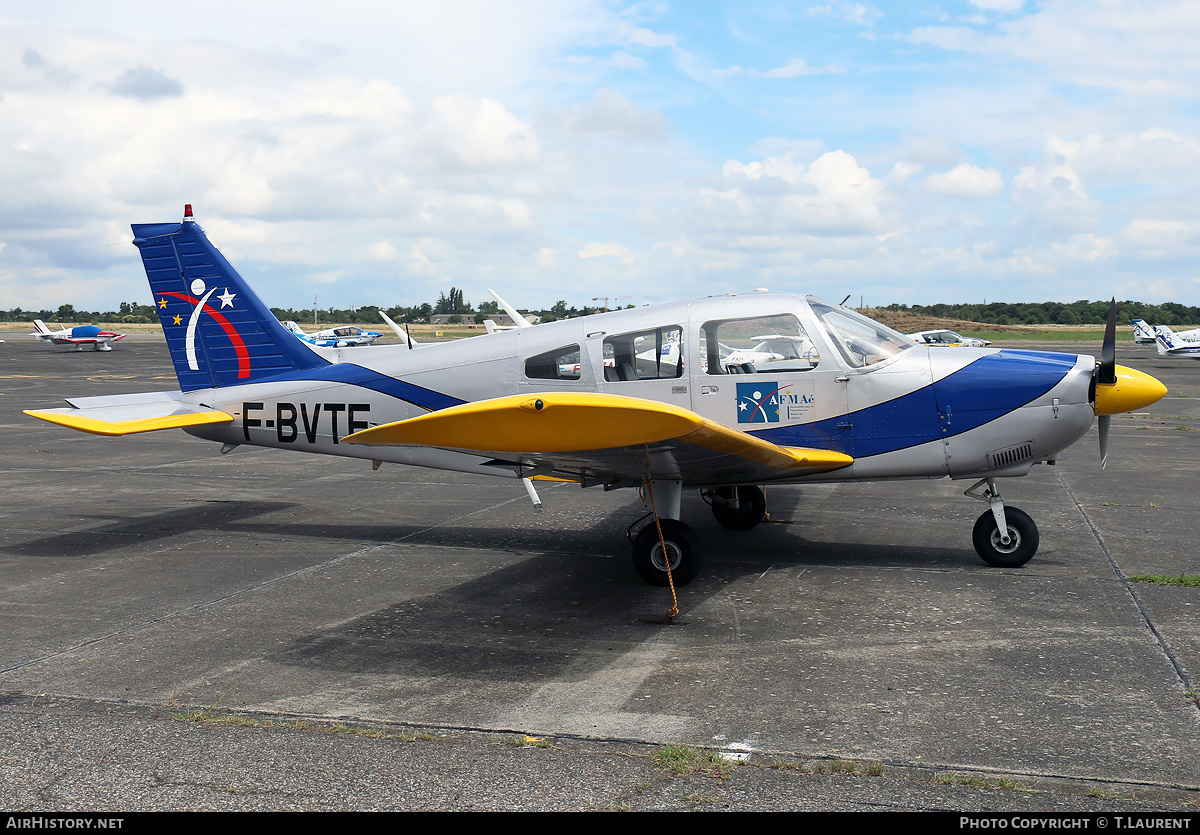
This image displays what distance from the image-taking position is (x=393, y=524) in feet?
31.1

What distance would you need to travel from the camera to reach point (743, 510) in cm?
893

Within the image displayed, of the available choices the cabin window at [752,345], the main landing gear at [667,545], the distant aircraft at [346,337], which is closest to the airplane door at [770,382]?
the cabin window at [752,345]

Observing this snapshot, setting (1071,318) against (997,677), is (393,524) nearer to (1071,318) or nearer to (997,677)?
(997,677)

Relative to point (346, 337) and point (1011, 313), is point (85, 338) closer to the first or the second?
point (346, 337)

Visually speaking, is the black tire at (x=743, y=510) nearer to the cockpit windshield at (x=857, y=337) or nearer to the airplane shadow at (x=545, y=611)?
the airplane shadow at (x=545, y=611)

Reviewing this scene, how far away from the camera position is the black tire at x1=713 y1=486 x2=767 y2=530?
8.87 metres

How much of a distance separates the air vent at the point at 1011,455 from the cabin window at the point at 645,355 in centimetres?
255

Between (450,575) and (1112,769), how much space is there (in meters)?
4.93

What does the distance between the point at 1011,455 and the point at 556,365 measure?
3.73 metres

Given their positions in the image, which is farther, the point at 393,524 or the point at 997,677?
the point at 393,524

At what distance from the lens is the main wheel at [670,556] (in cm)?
679

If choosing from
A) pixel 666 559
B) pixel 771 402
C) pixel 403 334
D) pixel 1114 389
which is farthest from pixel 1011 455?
pixel 403 334

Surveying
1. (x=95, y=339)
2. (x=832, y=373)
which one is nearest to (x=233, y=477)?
(x=832, y=373)

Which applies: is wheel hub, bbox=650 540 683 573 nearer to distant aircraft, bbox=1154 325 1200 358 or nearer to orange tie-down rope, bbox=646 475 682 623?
orange tie-down rope, bbox=646 475 682 623
